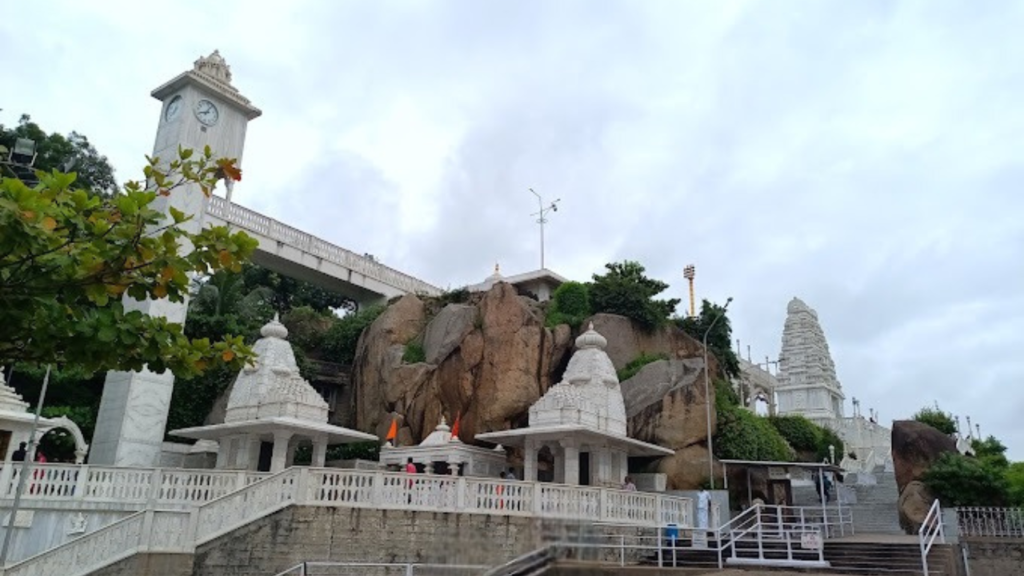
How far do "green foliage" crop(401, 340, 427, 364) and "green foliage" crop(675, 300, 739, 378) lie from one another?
10558 mm

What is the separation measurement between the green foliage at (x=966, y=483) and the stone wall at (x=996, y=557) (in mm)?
2322

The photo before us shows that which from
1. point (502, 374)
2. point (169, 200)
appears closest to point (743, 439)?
Answer: point (502, 374)

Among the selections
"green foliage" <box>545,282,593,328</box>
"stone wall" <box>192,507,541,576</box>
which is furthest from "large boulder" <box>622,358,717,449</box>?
"stone wall" <box>192,507,541,576</box>

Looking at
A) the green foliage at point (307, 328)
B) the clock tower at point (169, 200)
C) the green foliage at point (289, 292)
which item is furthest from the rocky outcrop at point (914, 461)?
the green foliage at point (289, 292)

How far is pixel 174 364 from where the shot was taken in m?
6.68

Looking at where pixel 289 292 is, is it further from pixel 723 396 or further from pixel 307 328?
pixel 723 396

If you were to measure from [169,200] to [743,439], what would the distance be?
69.1 feet

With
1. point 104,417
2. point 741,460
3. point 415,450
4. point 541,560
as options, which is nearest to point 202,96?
point 104,417

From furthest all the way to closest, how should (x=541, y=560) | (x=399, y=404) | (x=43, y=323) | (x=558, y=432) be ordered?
1. (x=399, y=404)
2. (x=558, y=432)
3. (x=43, y=323)
4. (x=541, y=560)

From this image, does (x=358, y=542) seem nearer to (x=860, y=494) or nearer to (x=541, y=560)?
(x=541, y=560)

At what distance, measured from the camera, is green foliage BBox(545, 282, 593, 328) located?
27.9 metres

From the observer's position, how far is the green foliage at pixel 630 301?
27656mm

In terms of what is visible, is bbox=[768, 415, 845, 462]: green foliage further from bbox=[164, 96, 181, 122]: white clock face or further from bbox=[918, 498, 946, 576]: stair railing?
bbox=[164, 96, 181, 122]: white clock face

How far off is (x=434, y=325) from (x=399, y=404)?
140 inches
